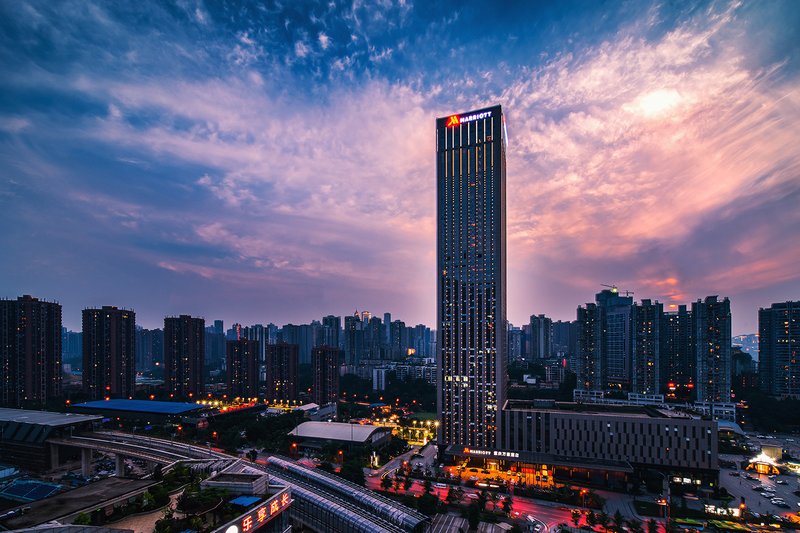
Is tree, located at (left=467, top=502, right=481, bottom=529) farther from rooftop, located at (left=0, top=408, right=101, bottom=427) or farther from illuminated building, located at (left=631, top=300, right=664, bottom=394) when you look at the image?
illuminated building, located at (left=631, top=300, right=664, bottom=394)

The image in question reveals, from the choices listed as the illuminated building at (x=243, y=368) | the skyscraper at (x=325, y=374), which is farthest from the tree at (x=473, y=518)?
the illuminated building at (x=243, y=368)

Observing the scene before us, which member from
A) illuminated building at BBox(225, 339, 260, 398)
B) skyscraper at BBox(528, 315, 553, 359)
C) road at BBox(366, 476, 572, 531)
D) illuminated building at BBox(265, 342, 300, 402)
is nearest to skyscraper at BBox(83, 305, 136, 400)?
illuminated building at BBox(225, 339, 260, 398)

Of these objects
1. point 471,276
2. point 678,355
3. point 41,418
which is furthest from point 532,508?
point 678,355

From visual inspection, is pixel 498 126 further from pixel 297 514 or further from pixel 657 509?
pixel 297 514

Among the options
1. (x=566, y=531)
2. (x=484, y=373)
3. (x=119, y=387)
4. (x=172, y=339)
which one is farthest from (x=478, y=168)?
(x=119, y=387)

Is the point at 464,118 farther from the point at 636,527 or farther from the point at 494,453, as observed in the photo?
the point at 636,527

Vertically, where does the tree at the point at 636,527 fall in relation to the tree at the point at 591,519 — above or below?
above

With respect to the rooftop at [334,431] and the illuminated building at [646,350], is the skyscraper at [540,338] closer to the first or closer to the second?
the illuminated building at [646,350]
